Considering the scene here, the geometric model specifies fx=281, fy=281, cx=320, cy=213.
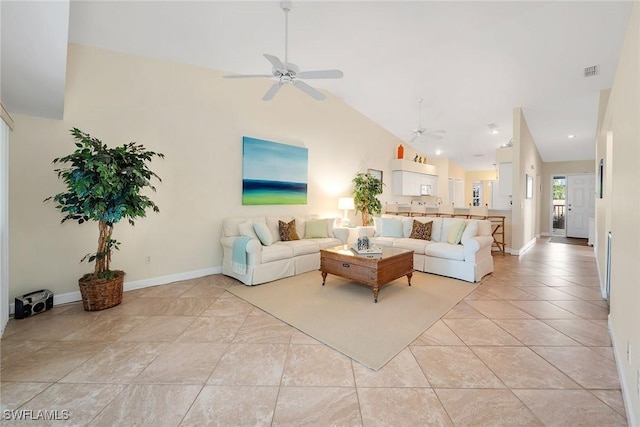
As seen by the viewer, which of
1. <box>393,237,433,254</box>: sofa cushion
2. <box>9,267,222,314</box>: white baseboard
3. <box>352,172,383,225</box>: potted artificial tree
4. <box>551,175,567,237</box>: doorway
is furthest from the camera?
<box>551,175,567,237</box>: doorway

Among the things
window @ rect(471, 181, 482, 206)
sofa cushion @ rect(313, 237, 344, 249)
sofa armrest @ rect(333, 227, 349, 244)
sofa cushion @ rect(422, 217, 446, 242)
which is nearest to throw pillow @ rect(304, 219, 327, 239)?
sofa cushion @ rect(313, 237, 344, 249)

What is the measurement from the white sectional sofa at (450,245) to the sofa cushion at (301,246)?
3.13 feet

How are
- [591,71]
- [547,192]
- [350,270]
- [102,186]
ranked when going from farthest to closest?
[547,192], [591,71], [350,270], [102,186]

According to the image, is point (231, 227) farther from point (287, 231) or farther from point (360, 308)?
point (360, 308)

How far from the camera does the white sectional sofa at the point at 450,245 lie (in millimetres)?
4078

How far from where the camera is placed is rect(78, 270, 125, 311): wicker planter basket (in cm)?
297

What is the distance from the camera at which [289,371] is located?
1979 millimetres

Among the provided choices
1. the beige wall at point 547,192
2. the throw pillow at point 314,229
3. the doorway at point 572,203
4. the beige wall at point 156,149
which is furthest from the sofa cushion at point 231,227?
the doorway at point 572,203

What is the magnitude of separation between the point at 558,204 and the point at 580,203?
2.12 feet

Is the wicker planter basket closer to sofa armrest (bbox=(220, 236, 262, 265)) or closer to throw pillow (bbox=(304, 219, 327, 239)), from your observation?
sofa armrest (bbox=(220, 236, 262, 265))

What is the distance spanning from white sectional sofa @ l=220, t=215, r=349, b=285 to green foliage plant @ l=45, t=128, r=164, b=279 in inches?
55.9

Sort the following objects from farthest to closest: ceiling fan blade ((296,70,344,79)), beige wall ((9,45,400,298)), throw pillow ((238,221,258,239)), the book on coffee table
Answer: throw pillow ((238,221,258,239)), the book on coffee table, beige wall ((9,45,400,298)), ceiling fan blade ((296,70,344,79))

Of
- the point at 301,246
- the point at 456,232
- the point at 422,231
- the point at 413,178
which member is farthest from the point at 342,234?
the point at 413,178

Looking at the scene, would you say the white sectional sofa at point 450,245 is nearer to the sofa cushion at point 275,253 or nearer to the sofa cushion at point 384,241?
the sofa cushion at point 384,241
